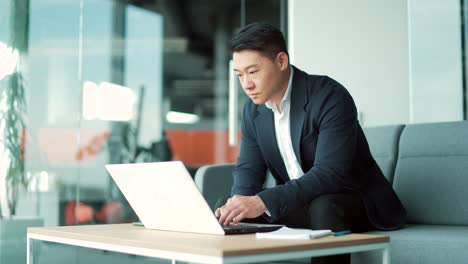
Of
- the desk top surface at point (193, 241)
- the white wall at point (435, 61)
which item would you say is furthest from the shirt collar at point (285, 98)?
the white wall at point (435, 61)

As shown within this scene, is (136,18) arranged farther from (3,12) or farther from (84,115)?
(3,12)

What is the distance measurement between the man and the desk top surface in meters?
0.31

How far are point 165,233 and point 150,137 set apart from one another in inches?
158

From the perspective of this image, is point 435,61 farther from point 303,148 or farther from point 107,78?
point 107,78

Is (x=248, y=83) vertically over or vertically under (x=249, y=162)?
over

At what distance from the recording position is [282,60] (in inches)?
82.7

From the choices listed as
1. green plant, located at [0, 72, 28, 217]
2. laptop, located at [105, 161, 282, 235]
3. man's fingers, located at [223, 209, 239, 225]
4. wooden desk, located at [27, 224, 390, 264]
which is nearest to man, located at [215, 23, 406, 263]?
man's fingers, located at [223, 209, 239, 225]

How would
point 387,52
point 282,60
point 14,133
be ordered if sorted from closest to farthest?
point 282,60, point 14,133, point 387,52

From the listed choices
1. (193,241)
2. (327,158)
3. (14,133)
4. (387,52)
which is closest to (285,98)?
(327,158)

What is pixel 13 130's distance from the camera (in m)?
3.45

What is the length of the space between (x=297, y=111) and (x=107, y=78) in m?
2.47

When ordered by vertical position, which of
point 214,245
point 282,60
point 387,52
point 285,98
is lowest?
point 214,245

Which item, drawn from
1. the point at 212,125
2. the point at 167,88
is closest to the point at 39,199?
the point at 167,88

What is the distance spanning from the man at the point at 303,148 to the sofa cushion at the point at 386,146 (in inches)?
19.0
